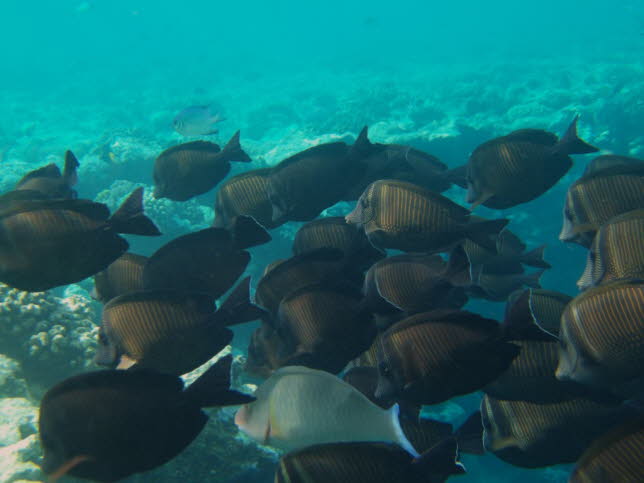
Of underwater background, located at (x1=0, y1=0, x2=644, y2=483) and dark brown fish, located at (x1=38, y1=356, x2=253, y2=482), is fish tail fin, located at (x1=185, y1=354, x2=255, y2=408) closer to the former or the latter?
dark brown fish, located at (x1=38, y1=356, x2=253, y2=482)

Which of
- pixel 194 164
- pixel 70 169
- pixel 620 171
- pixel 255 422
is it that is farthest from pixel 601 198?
pixel 70 169

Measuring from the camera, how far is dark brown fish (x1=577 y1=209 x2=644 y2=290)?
1.94m

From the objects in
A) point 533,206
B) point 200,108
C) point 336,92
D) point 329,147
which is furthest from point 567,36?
point 329,147

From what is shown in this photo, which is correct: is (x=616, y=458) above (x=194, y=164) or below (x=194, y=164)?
below

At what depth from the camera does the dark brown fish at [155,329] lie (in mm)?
2055

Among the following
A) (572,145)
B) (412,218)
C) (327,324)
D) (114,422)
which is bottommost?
(327,324)

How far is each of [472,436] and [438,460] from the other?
940mm

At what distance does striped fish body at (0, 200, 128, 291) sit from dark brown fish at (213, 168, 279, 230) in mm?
1127

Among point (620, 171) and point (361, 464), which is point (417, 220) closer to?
point (620, 171)

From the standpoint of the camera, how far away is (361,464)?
1.49 meters

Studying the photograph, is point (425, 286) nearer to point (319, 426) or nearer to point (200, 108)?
point (319, 426)

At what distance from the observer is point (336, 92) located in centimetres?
2997

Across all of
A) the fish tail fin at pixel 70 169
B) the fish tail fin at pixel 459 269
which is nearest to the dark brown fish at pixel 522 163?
the fish tail fin at pixel 459 269

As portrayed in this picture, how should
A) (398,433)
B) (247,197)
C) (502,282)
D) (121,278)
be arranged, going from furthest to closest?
(502,282)
(247,197)
(121,278)
(398,433)
